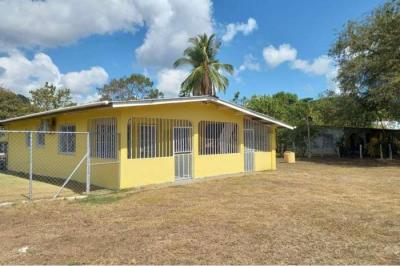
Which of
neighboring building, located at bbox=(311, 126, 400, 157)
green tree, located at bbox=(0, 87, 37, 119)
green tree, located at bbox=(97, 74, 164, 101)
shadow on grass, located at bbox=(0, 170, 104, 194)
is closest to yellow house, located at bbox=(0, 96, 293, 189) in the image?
shadow on grass, located at bbox=(0, 170, 104, 194)

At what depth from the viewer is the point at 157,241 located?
5449 mm

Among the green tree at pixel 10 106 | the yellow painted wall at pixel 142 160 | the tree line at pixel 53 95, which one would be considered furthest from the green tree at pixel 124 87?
the yellow painted wall at pixel 142 160

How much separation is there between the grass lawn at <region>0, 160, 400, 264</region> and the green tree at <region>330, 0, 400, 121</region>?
10.4 m

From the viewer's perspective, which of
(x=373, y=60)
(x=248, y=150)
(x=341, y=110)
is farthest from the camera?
(x=341, y=110)

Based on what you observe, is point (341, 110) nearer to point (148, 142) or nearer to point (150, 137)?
point (150, 137)

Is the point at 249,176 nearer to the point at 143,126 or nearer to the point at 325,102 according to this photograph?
the point at 143,126

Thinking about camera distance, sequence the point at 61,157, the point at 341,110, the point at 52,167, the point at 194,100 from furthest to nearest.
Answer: the point at 341,110 → the point at 52,167 → the point at 61,157 → the point at 194,100

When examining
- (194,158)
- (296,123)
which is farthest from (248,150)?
(296,123)

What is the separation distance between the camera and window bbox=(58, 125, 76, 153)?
12.5 meters

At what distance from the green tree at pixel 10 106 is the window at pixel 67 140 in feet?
62.1

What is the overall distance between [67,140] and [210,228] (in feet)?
27.8

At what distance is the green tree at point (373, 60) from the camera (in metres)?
18.3

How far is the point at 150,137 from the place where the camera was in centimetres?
1151

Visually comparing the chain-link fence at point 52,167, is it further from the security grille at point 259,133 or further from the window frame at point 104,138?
the security grille at point 259,133
